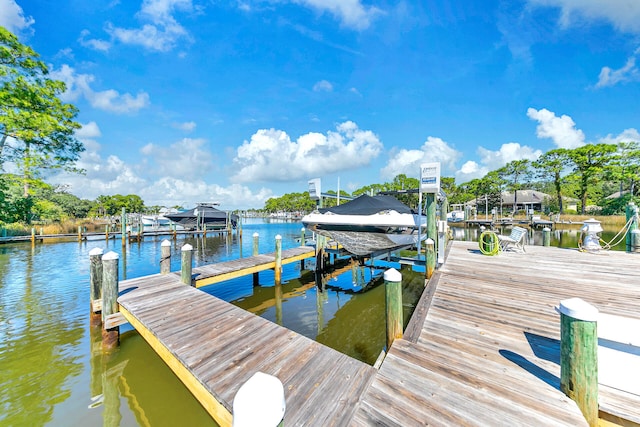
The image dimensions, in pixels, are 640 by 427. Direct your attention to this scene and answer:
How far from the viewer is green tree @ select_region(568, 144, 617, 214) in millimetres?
24516

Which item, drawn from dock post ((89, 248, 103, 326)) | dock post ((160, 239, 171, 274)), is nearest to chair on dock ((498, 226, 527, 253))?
dock post ((160, 239, 171, 274))

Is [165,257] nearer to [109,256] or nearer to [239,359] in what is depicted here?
[109,256]

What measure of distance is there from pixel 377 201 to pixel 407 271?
13.2 ft

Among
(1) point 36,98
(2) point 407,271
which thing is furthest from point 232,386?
(1) point 36,98

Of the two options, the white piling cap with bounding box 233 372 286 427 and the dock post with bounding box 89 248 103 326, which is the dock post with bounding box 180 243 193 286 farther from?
the white piling cap with bounding box 233 372 286 427

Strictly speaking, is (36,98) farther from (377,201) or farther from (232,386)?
(232,386)

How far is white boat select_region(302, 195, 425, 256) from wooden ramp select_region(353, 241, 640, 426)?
8.32 feet

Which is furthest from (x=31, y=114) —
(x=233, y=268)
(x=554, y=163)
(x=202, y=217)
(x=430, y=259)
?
(x=554, y=163)

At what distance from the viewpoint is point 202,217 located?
24922mm

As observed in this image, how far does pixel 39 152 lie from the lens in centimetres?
1641

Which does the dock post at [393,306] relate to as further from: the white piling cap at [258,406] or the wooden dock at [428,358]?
the white piling cap at [258,406]

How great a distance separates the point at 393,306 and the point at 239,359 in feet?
6.36

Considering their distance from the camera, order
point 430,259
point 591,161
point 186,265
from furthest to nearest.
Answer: point 591,161, point 430,259, point 186,265

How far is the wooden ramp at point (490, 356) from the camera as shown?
1.74 m
